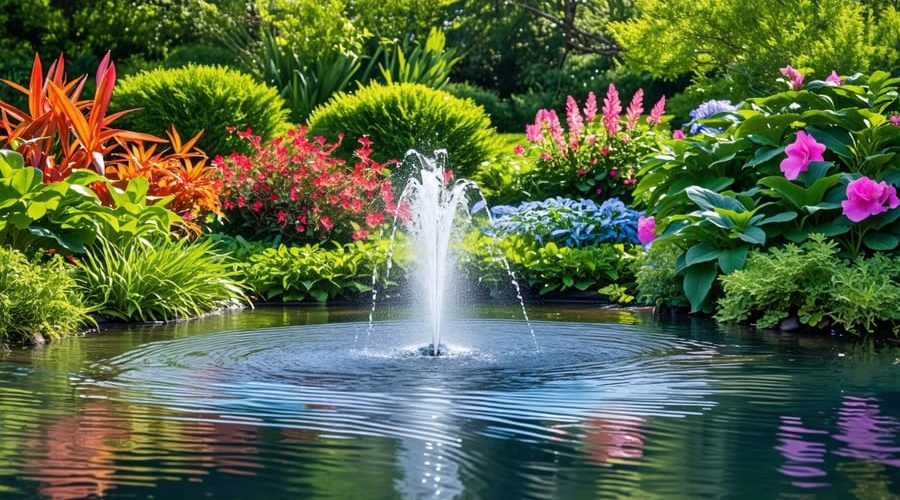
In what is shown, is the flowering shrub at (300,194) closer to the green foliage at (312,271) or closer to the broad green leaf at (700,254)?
the green foliage at (312,271)

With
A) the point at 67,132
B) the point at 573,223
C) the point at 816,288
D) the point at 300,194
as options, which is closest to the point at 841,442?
the point at 816,288

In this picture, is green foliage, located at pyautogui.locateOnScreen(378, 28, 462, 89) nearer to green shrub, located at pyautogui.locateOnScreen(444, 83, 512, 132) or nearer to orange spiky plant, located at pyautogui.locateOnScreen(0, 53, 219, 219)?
green shrub, located at pyautogui.locateOnScreen(444, 83, 512, 132)

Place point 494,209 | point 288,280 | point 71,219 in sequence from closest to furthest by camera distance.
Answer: point 71,219 < point 288,280 < point 494,209

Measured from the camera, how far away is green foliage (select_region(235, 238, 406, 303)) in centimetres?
1017

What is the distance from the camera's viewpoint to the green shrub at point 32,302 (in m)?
7.16

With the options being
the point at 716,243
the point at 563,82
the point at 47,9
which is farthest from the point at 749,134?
the point at 47,9

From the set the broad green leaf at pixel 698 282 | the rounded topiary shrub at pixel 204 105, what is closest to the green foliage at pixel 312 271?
the broad green leaf at pixel 698 282

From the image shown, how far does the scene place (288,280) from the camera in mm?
10211

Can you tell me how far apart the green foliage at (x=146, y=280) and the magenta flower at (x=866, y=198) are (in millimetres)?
4505

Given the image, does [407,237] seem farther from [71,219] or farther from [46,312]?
[46,312]

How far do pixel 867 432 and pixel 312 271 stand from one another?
21.0 feet

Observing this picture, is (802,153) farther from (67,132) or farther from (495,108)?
(495,108)

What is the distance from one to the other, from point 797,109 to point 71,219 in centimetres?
503

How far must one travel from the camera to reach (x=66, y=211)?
27.3ft
